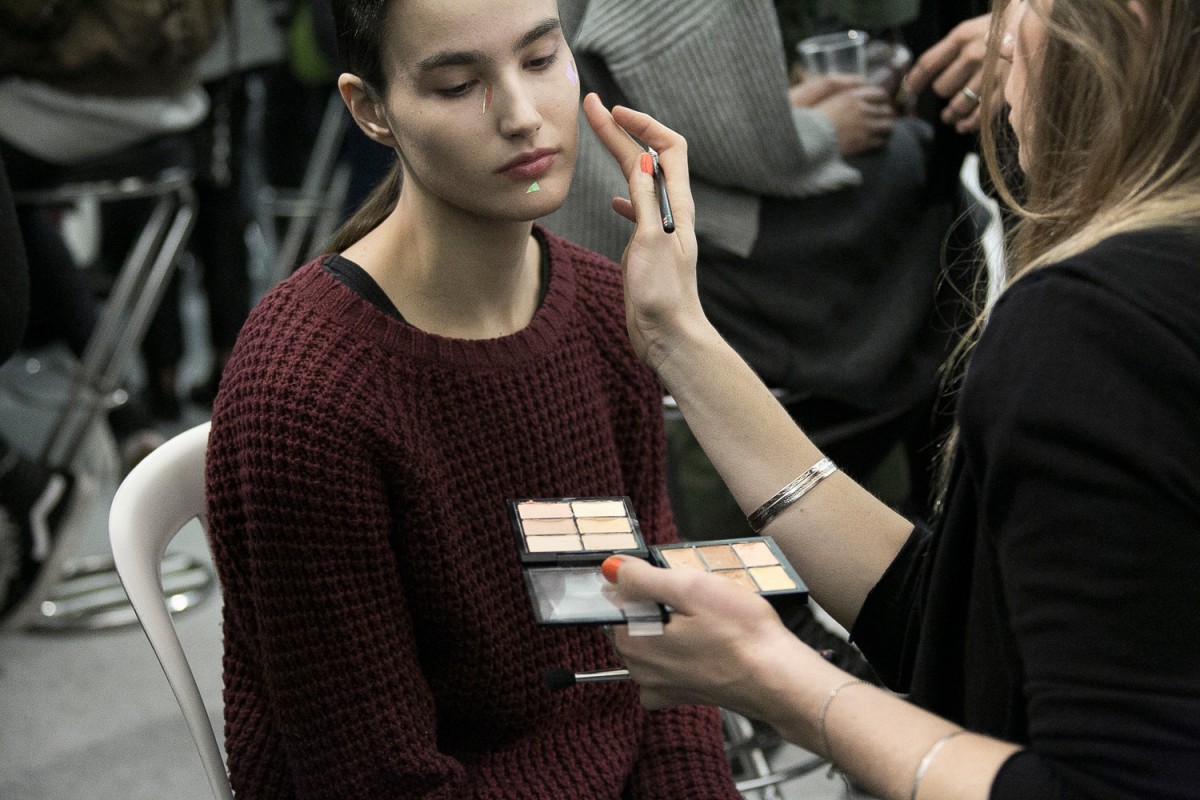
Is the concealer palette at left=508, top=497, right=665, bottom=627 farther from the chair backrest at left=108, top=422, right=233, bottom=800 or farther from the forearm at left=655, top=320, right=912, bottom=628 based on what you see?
the chair backrest at left=108, top=422, right=233, bottom=800

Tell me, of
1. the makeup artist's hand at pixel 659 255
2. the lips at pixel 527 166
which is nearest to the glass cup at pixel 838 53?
the makeup artist's hand at pixel 659 255

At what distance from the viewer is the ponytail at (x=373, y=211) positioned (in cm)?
119

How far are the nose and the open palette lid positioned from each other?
0.99ft

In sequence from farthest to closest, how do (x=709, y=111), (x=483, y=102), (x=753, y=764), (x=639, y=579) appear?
1. (x=753, y=764)
2. (x=709, y=111)
3. (x=483, y=102)
4. (x=639, y=579)

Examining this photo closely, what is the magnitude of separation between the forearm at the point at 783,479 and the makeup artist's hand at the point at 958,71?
721 mm

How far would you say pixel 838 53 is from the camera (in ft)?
5.38

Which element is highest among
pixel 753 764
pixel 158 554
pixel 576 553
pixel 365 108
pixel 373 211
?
pixel 365 108

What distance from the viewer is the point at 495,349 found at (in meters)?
1.14

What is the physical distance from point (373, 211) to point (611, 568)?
1.67 feet

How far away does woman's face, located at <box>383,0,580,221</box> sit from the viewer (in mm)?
1046

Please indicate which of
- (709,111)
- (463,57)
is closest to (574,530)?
(463,57)

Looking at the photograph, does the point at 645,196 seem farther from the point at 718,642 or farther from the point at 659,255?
the point at 718,642

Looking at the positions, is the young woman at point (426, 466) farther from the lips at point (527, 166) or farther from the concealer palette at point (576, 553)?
the concealer palette at point (576, 553)

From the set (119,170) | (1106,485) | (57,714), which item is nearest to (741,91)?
(1106,485)
